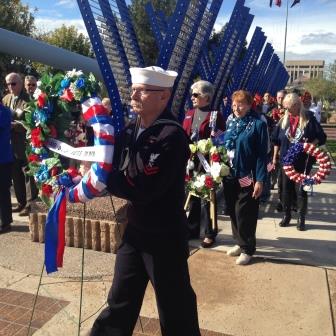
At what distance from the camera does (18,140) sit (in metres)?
7.08

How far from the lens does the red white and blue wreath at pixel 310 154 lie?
638cm

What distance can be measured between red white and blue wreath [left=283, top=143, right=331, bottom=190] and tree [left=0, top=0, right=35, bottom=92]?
2488 cm

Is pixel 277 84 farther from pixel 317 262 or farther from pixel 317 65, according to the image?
pixel 317 65

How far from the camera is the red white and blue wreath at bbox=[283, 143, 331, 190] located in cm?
638

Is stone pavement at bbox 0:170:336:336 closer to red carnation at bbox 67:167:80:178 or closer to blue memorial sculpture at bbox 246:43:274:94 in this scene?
red carnation at bbox 67:167:80:178

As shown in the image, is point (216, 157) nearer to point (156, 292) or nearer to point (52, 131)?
point (52, 131)

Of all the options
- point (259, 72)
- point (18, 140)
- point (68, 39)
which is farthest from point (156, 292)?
point (68, 39)

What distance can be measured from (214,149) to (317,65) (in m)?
138

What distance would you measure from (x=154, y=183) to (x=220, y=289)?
2.19 m

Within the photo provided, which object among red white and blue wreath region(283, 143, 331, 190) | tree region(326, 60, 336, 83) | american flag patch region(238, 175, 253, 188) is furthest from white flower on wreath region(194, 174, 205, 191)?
tree region(326, 60, 336, 83)

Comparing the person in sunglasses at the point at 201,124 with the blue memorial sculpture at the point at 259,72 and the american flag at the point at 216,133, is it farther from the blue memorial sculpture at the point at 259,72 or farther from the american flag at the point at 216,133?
the blue memorial sculpture at the point at 259,72

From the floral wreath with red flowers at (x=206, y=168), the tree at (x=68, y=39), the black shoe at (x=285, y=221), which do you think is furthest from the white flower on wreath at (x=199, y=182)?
the tree at (x=68, y=39)

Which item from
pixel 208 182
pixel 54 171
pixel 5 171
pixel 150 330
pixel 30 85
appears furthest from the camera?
pixel 30 85

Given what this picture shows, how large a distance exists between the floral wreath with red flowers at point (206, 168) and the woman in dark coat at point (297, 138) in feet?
5.53
